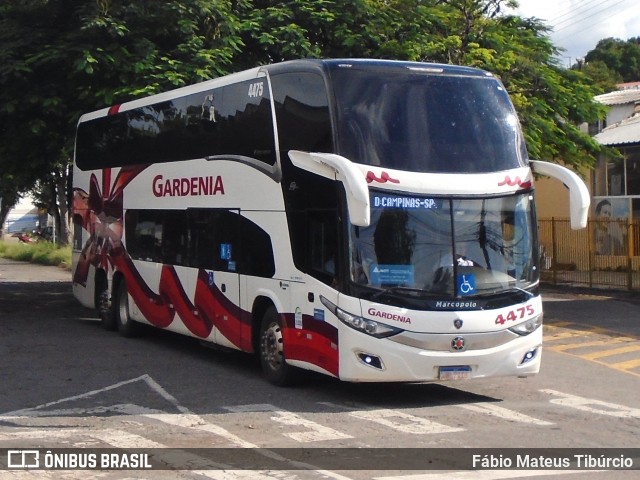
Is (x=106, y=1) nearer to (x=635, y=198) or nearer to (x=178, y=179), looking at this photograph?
(x=178, y=179)

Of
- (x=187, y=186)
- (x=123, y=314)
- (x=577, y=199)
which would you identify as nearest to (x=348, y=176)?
(x=577, y=199)

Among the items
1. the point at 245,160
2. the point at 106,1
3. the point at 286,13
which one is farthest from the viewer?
the point at 286,13

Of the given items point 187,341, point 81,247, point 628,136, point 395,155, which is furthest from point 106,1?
point 628,136

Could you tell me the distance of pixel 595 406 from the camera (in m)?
12.1

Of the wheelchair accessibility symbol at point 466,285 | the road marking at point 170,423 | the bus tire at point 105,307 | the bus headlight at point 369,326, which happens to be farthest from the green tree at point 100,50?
the wheelchair accessibility symbol at point 466,285

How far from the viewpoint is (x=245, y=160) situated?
1409cm

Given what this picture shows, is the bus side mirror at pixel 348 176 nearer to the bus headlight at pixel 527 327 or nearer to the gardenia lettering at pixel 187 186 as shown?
the bus headlight at pixel 527 327

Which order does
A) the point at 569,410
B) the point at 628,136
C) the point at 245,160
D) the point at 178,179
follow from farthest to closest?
the point at 628,136 < the point at 178,179 < the point at 245,160 < the point at 569,410

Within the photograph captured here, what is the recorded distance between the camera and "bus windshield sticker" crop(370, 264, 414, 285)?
38.4 feet

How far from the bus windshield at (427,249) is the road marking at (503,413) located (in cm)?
128

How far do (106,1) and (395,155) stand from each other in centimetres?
999

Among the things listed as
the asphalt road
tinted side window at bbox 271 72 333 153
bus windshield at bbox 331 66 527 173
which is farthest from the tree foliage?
bus windshield at bbox 331 66 527 173

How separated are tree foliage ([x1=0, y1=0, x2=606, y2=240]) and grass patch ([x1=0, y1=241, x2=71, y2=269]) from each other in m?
25.5

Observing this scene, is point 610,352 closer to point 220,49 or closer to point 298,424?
point 298,424
